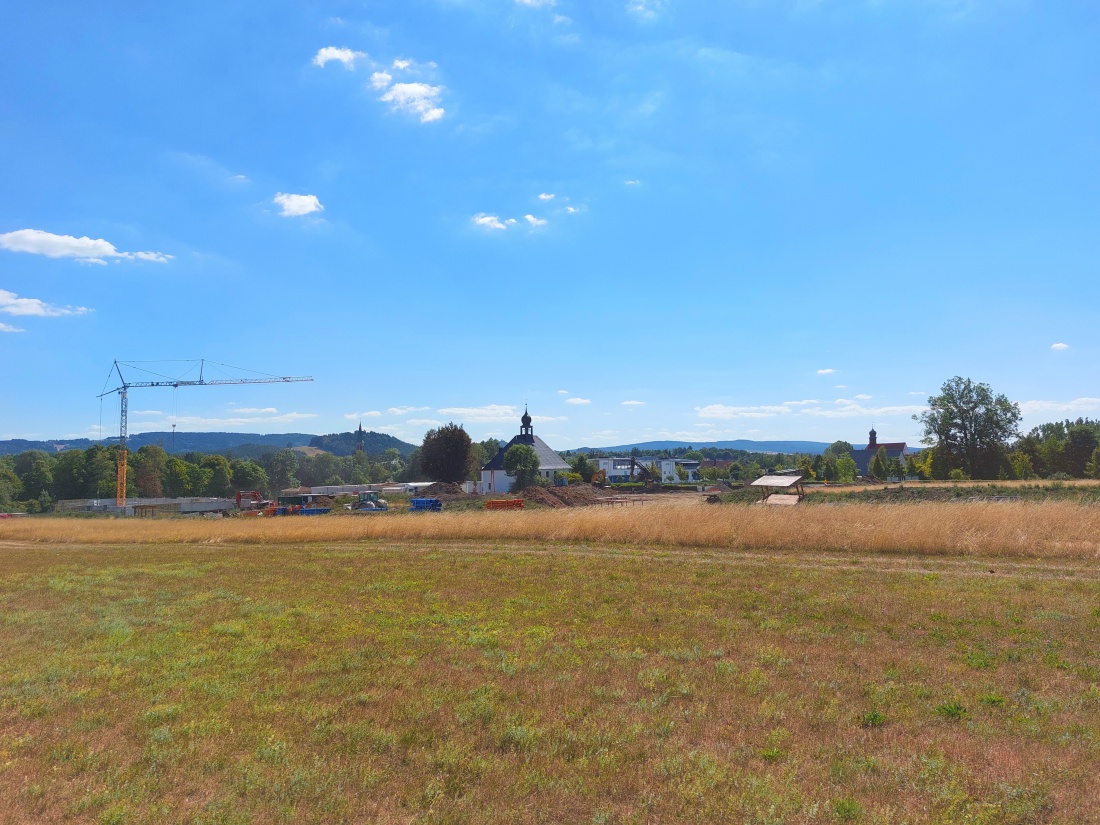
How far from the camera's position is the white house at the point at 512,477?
84.6 meters

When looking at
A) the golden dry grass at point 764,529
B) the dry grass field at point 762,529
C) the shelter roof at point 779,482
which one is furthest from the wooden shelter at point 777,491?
the golden dry grass at point 764,529

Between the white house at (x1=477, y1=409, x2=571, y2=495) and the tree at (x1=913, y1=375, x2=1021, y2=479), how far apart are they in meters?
47.8

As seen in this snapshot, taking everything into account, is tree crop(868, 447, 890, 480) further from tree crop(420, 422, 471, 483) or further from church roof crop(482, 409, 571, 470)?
tree crop(420, 422, 471, 483)

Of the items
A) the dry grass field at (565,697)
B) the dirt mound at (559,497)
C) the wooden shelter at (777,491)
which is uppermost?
the wooden shelter at (777,491)

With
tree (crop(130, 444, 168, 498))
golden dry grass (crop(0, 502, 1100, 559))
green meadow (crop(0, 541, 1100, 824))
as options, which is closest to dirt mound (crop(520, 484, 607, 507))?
golden dry grass (crop(0, 502, 1100, 559))

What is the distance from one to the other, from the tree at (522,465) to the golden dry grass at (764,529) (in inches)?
1717

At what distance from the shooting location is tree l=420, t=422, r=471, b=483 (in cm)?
7981

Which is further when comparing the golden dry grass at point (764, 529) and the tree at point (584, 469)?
the tree at point (584, 469)

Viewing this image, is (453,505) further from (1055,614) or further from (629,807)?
(629,807)

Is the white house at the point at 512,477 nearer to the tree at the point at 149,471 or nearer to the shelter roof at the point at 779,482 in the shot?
the shelter roof at the point at 779,482

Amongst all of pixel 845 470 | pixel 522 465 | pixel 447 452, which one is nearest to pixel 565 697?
pixel 522 465

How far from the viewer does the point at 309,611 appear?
11617mm

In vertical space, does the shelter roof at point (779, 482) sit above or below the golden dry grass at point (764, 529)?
above

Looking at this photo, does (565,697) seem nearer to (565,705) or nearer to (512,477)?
(565,705)
